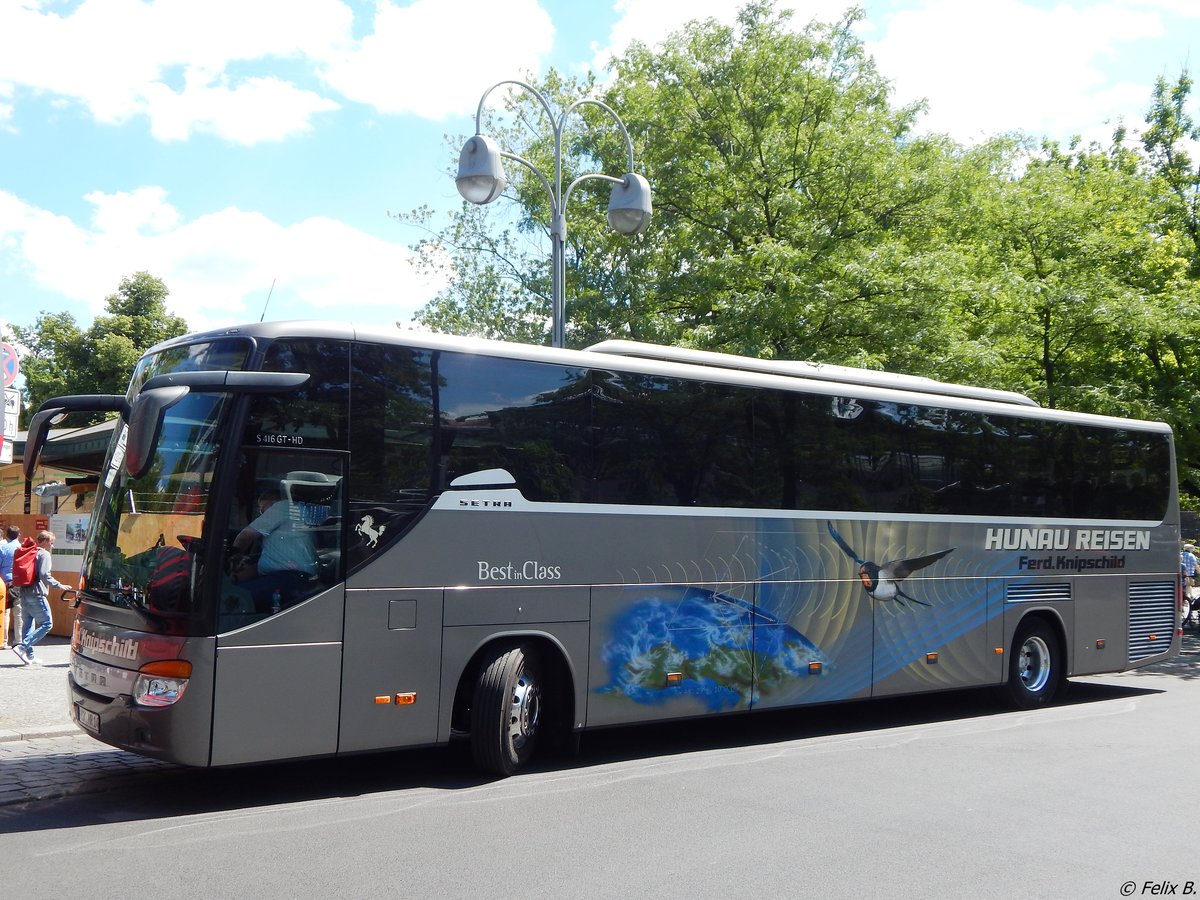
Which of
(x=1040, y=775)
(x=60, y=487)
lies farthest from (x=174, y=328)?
(x=1040, y=775)

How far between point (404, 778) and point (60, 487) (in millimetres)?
13752

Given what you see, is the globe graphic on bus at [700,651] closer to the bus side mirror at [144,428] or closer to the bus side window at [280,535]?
the bus side window at [280,535]

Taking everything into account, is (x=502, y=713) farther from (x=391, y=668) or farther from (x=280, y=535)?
(x=280, y=535)

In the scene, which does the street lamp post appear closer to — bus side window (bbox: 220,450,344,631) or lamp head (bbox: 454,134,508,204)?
lamp head (bbox: 454,134,508,204)

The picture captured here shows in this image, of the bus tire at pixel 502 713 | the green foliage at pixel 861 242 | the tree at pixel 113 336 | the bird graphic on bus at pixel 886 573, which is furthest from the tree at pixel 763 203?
the tree at pixel 113 336

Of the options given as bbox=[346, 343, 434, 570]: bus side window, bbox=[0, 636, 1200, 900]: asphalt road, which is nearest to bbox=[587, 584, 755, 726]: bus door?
bbox=[0, 636, 1200, 900]: asphalt road

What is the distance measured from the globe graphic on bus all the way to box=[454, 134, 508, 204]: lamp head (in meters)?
6.62

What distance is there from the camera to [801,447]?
11.3 metres

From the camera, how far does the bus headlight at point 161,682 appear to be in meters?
7.54

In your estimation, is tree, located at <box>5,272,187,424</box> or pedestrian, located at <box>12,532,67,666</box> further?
tree, located at <box>5,272,187,424</box>

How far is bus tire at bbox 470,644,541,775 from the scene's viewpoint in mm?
8914

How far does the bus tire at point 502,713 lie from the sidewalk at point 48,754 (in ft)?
8.36

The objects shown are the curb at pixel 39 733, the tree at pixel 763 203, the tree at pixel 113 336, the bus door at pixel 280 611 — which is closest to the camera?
the bus door at pixel 280 611

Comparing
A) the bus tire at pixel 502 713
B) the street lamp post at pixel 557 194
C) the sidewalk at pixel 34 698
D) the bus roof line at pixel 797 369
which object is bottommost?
the sidewalk at pixel 34 698
